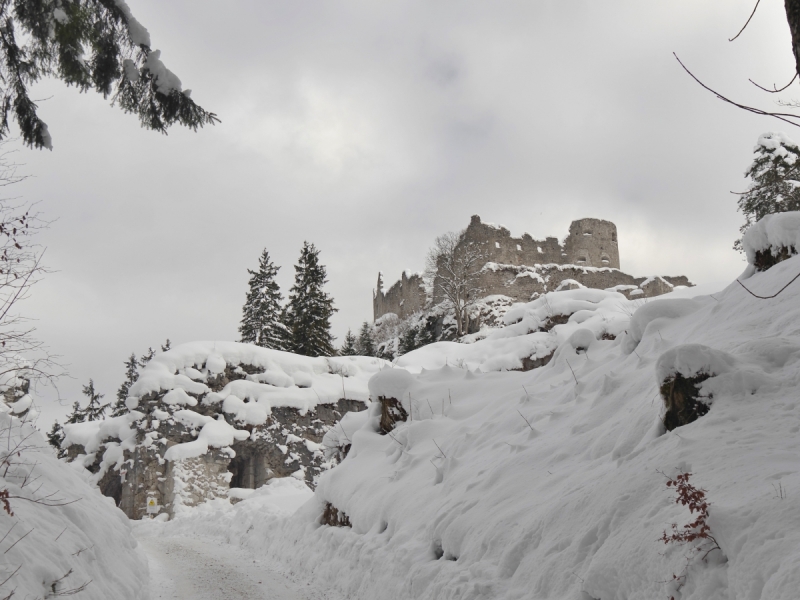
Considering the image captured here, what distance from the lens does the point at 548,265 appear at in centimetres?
3781

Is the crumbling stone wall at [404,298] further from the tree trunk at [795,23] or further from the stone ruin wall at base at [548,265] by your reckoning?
the tree trunk at [795,23]

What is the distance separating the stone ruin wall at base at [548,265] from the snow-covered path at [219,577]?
27.1m

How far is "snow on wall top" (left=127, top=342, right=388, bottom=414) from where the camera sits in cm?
1778

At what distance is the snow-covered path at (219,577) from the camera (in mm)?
6539

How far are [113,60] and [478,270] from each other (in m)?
31.5

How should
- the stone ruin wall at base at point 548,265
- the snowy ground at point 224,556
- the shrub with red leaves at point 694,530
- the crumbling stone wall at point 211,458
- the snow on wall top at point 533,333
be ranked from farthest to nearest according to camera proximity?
1. the stone ruin wall at base at point 548,265
2. the snow on wall top at point 533,333
3. the crumbling stone wall at point 211,458
4. the snowy ground at point 224,556
5. the shrub with red leaves at point 694,530

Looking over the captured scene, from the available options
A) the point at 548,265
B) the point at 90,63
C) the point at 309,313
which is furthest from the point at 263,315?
the point at 90,63

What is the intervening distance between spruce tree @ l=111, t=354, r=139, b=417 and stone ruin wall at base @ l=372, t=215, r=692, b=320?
70.3ft

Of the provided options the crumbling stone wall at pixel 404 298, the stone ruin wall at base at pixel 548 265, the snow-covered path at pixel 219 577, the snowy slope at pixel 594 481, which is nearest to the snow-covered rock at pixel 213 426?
the snow-covered path at pixel 219 577

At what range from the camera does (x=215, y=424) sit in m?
17.7

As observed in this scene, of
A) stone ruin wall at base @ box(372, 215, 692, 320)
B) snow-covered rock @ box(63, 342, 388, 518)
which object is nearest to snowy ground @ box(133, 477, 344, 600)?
snow-covered rock @ box(63, 342, 388, 518)

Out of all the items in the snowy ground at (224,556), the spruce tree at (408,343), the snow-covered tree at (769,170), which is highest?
the snow-covered tree at (769,170)

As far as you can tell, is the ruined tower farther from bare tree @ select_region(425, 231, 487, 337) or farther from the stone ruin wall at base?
bare tree @ select_region(425, 231, 487, 337)

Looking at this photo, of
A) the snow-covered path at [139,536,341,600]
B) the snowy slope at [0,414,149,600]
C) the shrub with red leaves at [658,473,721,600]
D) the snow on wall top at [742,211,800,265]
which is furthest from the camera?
the snow-covered path at [139,536,341,600]
